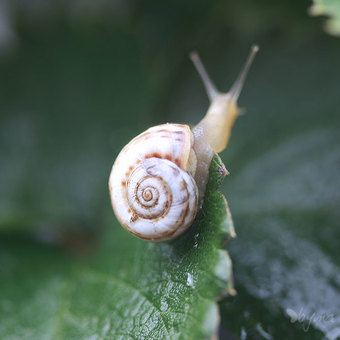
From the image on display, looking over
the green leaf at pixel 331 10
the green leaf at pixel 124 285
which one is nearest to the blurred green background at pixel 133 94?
the green leaf at pixel 124 285

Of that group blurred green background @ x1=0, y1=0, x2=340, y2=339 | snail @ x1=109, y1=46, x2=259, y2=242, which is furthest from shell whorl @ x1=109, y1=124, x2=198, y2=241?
blurred green background @ x1=0, y1=0, x2=340, y2=339

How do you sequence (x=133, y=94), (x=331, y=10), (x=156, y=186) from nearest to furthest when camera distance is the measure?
(x=156, y=186) → (x=331, y=10) → (x=133, y=94)

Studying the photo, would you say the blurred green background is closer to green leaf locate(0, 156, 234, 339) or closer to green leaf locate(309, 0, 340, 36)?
green leaf locate(0, 156, 234, 339)

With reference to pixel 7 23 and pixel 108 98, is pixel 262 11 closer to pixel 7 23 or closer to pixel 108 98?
pixel 108 98

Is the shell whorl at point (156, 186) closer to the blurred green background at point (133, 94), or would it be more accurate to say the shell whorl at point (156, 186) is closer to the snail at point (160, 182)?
the snail at point (160, 182)

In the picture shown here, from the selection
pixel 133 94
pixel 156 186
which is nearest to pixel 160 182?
pixel 156 186

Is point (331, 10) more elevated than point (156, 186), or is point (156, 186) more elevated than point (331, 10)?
point (331, 10)

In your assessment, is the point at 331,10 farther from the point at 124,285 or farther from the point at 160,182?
the point at 124,285
